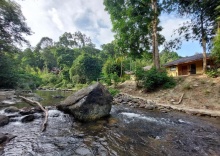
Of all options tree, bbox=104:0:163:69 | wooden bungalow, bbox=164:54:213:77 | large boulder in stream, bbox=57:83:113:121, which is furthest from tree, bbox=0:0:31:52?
wooden bungalow, bbox=164:54:213:77

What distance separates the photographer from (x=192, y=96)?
1209 centimetres

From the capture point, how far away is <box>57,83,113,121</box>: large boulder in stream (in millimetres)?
7302

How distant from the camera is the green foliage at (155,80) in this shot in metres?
15.2

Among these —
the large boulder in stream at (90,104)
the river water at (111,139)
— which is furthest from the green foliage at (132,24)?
the river water at (111,139)

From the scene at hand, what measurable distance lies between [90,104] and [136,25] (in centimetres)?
1462

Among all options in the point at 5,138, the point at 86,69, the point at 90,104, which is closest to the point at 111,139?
the point at 90,104

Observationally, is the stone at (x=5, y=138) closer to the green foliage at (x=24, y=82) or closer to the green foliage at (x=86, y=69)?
the green foliage at (x=24, y=82)

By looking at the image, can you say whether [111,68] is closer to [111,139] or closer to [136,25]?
[136,25]

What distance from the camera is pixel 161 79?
15.3 meters

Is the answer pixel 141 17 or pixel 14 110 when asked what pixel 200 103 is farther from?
pixel 14 110

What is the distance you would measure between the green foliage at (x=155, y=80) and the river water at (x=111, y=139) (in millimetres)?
8061

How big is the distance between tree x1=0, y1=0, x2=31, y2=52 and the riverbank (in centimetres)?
1776

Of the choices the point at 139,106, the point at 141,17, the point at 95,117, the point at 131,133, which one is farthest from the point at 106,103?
the point at 141,17

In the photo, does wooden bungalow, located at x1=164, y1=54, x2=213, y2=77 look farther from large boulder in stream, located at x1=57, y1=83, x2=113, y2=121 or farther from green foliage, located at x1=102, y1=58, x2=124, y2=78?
large boulder in stream, located at x1=57, y1=83, x2=113, y2=121
